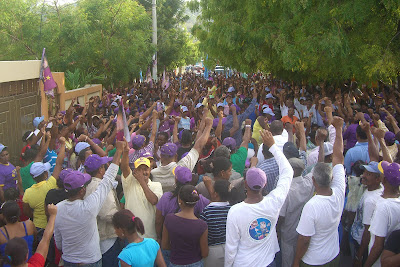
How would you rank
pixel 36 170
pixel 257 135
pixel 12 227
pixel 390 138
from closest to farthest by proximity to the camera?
pixel 12 227 → pixel 36 170 → pixel 390 138 → pixel 257 135

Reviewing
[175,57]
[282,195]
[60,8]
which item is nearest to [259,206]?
[282,195]

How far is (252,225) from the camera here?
3.35m

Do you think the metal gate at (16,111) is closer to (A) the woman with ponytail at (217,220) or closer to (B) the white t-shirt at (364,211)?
(A) the woman with ponytail at (217,220)

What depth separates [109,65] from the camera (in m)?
19.6

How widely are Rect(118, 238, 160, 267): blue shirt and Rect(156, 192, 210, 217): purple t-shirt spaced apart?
0.63 metres

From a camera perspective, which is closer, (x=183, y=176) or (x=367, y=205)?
(x=183, y=176)

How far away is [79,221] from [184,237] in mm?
963

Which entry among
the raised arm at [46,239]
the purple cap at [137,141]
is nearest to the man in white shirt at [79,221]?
the raised arm at [46,239]

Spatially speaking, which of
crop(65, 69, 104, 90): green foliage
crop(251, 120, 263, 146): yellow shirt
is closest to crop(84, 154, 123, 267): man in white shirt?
crop(251, 120, 263, 146): yellow shirt

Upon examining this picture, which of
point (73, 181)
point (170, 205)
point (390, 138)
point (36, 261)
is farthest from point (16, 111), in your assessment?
point (390, 138)

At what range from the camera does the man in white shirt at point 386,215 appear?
11.3 ft

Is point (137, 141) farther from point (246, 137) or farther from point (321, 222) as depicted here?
point (321, 222)

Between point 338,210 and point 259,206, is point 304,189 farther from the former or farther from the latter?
point 259,206

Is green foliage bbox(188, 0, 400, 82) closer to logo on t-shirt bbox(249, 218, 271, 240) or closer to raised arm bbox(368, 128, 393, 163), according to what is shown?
raised arm bbox(368, 128, 393, 163)
